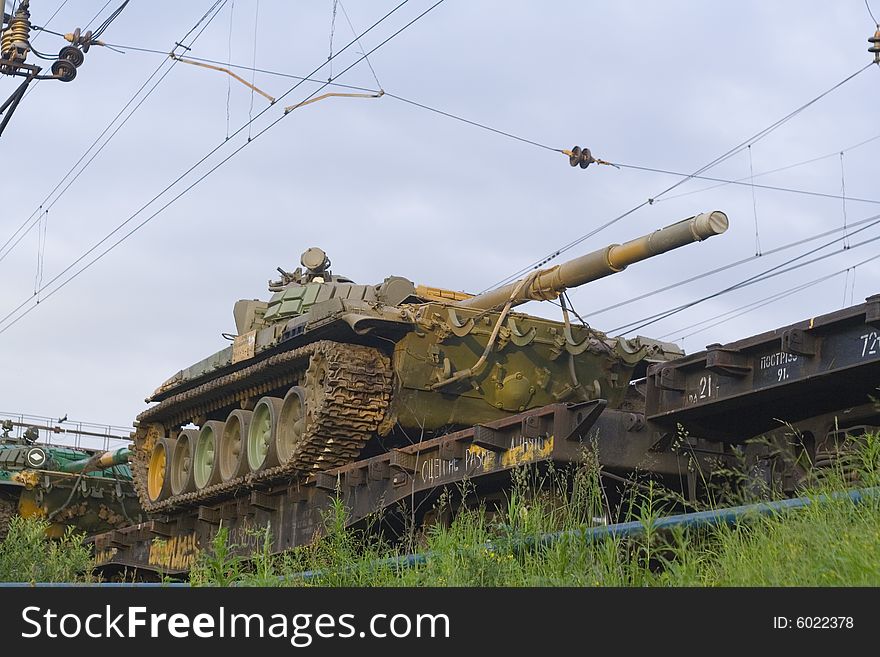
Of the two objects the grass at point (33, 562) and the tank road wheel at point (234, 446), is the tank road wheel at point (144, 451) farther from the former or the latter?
the grass at point (33, 562)

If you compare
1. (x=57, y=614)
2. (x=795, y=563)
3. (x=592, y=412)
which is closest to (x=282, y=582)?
(x=57, y=614)

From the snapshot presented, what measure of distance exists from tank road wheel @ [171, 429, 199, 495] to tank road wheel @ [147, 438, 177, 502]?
0.34ft

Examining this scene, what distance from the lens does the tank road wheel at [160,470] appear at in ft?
56.7

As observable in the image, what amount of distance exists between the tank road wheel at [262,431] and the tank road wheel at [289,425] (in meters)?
0.09

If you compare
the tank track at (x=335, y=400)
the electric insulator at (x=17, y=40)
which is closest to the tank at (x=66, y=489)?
the tank track at (x=335, y=400)

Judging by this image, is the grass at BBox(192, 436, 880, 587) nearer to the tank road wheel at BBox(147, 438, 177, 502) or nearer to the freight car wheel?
the tank road wheel at BBox(147, 438, 177, 502)

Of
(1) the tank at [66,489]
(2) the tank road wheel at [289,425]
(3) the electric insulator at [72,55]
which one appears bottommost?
(2) the tank road wheel at [289,425]

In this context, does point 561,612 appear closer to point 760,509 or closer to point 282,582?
point 760,509

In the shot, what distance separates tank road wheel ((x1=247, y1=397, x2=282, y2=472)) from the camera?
14414mm

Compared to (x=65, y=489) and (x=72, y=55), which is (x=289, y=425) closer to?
(x=72, y=55)

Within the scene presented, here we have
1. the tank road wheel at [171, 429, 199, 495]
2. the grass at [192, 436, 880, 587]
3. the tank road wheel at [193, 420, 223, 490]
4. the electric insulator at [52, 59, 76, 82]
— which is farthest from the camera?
the tank road wheel at [171, 429, 199, 495]

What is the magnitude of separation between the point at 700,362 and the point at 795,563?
13.9 feet

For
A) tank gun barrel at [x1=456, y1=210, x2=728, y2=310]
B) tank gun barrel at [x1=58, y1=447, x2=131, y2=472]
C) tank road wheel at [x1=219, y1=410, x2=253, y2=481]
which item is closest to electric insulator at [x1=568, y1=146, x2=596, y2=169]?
tank gun barrel at [x1=456, y1=210, x2=728, y2=310]

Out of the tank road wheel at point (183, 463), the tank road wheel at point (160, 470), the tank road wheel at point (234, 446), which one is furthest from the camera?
the tank road wheel at point (160, 470)
